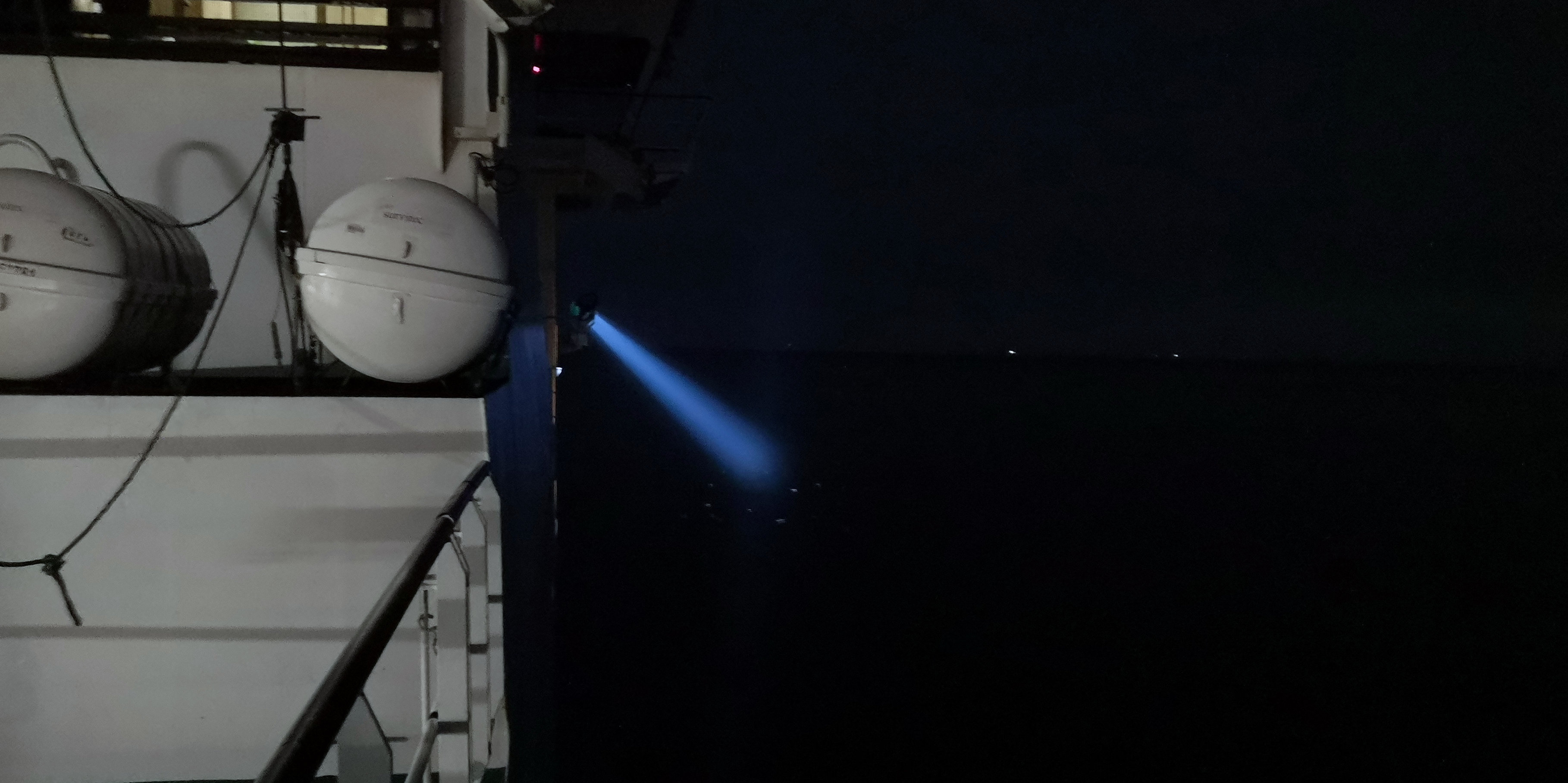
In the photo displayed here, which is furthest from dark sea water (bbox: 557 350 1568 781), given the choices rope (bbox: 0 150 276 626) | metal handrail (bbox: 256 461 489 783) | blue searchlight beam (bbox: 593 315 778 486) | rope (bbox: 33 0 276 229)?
metal handrail (bbox: 256 461 489 783)

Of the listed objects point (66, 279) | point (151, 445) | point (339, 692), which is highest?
point (66, 279)

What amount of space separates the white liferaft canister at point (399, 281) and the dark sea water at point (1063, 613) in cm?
606

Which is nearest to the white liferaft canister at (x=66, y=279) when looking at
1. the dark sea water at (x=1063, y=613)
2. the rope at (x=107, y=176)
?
the rope at (x=107, y=176)

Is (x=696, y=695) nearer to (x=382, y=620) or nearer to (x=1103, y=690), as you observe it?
(x=1103, y=690)

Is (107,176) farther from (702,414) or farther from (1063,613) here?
(702,414)

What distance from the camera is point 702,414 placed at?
4916 centimetres

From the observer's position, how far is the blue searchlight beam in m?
32.2

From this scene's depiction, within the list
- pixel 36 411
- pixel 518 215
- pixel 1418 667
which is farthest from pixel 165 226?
pixel 1418 667

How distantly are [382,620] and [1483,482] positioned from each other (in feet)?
106

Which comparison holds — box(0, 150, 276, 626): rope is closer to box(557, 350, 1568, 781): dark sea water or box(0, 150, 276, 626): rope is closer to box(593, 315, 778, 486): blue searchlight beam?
box(557, 350, 1568, 781): dark sea water

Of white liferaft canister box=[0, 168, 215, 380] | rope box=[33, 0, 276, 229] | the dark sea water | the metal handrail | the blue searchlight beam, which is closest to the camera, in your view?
the metal handrail

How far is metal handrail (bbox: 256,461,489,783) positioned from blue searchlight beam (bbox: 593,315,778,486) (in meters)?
25.8

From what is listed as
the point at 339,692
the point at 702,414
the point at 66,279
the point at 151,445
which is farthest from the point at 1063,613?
the point at 702,414

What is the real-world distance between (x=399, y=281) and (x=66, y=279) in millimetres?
591
